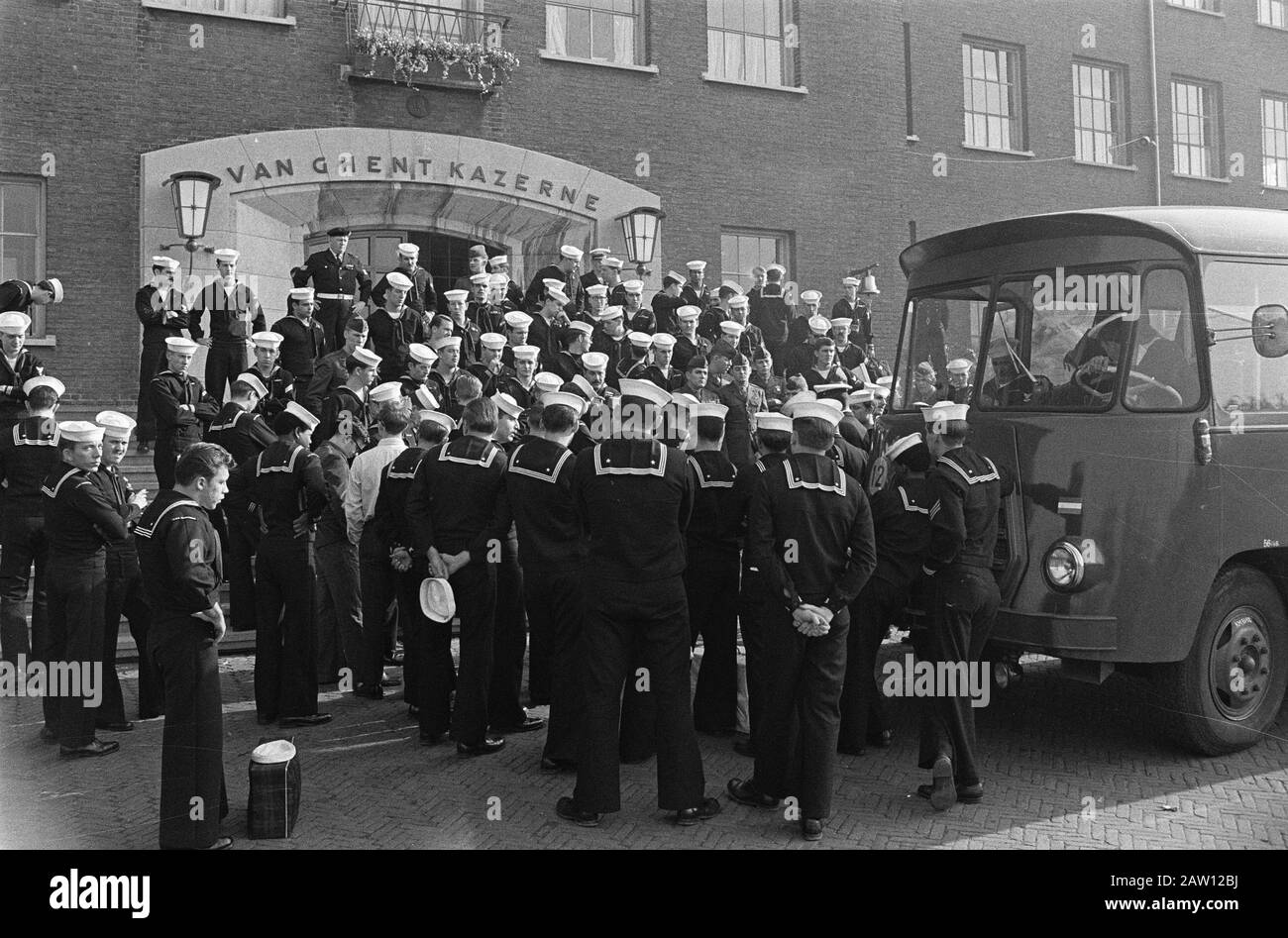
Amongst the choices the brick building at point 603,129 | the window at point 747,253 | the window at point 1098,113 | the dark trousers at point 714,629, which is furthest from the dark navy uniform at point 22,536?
the window at point 1098,113

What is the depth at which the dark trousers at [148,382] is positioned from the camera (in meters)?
11.8

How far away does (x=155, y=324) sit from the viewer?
461 inches

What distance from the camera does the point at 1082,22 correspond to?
823 inches

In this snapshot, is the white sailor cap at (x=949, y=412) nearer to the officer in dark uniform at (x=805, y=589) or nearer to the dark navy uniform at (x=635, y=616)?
the officer in dark uniform at (x=805, y=589)

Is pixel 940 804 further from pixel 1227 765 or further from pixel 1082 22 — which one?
pixel 1082 22

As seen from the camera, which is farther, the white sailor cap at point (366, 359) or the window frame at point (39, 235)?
the window frame at point (39, 235)

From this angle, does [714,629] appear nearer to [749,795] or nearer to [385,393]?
[749,795]

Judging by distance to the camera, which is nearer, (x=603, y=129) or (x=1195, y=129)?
(x=603, y=129)

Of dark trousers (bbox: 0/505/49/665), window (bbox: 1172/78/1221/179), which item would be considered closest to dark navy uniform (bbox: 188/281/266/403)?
dark trousers (bbox: 0/505/49/665)

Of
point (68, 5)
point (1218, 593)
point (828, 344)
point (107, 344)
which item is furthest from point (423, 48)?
point (1218, 593)

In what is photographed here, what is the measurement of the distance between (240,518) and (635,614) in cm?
414

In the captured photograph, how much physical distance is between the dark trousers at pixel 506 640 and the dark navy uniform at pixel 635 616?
5.18ft

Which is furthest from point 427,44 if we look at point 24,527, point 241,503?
point 24,527

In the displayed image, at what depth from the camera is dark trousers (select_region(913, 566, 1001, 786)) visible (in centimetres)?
580
